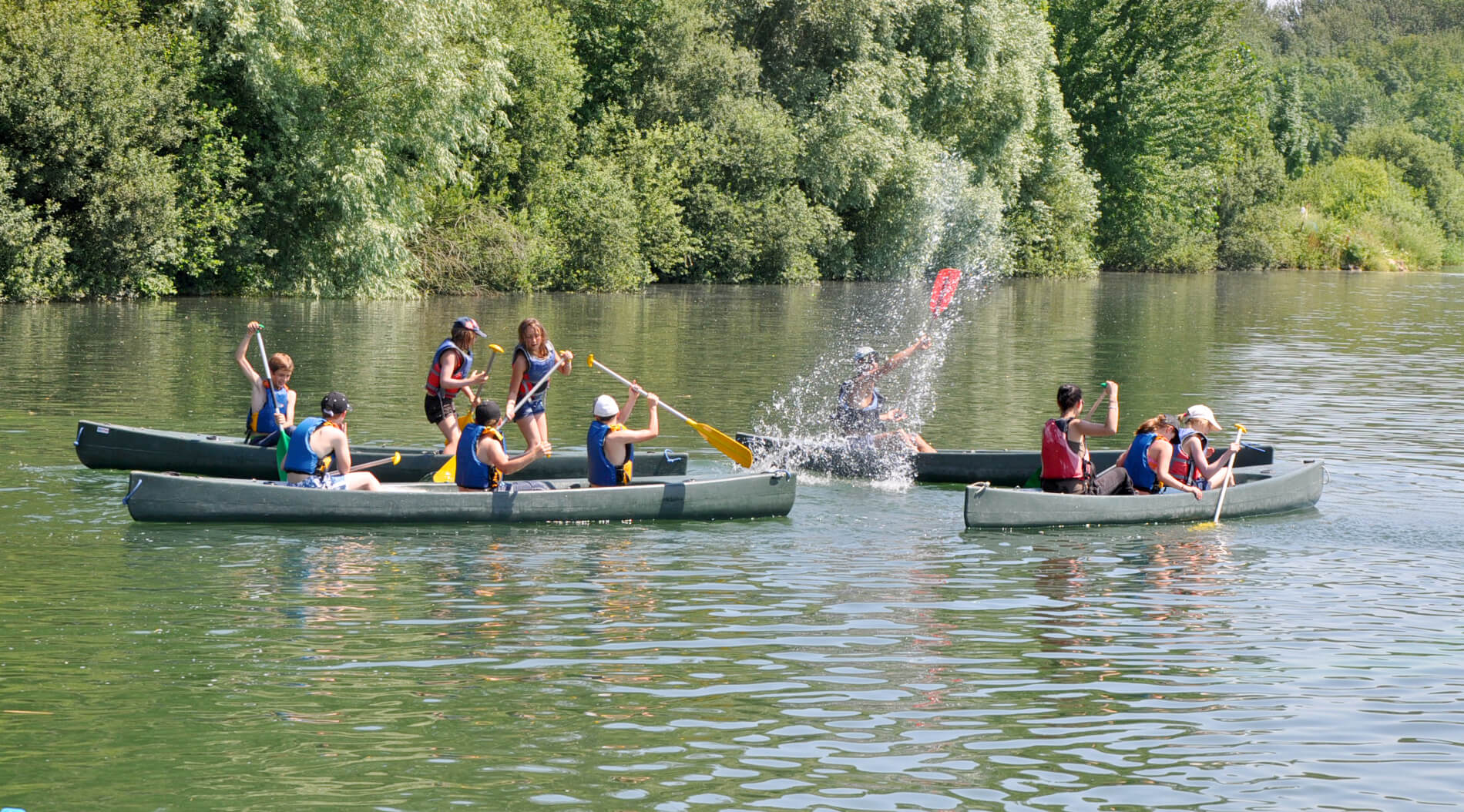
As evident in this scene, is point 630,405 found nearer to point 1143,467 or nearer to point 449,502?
point 449,502

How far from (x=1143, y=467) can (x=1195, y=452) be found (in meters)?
0.46

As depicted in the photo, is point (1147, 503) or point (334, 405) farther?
point (1147, 503)

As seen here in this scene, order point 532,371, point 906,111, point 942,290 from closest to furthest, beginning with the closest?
point 532,371
point 942,290
point 906,111

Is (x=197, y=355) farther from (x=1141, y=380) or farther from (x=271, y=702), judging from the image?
(x=271, y=702)

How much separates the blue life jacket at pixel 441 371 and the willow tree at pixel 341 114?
22.3 m

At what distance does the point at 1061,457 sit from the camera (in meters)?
13.3

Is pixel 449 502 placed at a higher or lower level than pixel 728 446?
lower

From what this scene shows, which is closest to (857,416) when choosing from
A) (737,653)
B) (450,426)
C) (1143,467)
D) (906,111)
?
(1143,467)

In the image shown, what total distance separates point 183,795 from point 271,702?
1.26 m

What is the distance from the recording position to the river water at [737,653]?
6.78 metres

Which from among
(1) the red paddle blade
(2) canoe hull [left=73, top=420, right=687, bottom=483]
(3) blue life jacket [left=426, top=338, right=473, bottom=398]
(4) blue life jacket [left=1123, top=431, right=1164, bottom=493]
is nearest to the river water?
(2) canoe hull [left=73, top=420, right=687, bottom=483]

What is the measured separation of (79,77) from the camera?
32094 mm

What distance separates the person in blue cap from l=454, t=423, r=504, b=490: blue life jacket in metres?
1.24

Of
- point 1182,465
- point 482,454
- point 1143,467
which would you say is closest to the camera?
point 482,454
